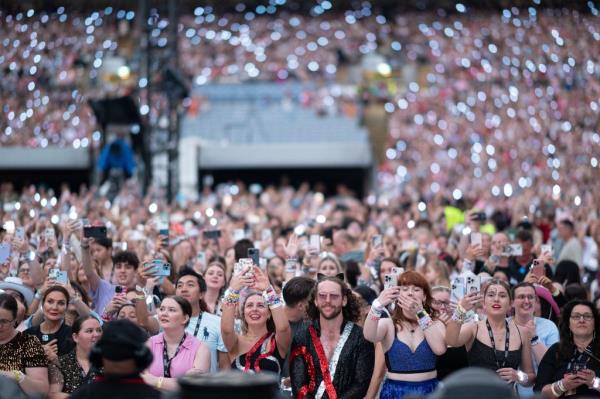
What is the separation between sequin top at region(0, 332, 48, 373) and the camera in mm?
7445

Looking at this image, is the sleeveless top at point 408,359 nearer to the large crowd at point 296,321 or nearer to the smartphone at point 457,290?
the large crowd at point 296,321

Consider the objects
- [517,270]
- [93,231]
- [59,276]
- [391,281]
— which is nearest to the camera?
[391,281]

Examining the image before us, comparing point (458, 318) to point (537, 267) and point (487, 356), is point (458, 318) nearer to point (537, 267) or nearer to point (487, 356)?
point (487, 356)

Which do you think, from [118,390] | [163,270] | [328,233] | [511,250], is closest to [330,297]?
[163,270]

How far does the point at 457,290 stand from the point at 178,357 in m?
1.99

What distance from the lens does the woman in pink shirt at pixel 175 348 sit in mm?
7559

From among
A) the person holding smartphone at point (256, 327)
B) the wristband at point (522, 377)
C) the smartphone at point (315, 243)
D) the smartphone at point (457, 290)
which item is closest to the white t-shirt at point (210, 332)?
the person holding smartphone at point (256, 327)

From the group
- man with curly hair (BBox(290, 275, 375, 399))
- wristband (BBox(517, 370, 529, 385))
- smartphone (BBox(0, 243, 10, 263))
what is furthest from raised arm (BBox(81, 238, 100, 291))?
wristband (BBox(517, 370, 529, 385))

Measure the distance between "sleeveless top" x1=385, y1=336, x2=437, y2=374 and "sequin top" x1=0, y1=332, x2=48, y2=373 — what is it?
6.85 feet

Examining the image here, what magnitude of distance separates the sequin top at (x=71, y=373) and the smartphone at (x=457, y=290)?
2.49 meters

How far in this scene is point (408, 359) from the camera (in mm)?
7547

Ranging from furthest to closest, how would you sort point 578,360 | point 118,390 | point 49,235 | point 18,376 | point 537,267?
point 49,235
point 537,267
point 578,360
point 18,376
point 118,390

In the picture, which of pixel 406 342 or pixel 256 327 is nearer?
pixel 406 342

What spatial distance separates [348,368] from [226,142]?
2356 centimetres
